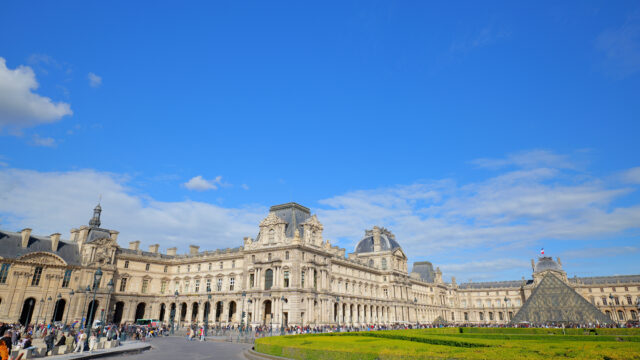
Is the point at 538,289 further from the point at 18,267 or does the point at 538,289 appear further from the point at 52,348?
the point at 18,267

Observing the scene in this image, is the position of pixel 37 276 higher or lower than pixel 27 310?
higher

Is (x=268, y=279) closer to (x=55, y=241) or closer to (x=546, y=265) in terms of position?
(x=55, y=241)

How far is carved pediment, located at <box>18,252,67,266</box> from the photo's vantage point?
5478 cm

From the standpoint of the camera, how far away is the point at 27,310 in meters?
54.1

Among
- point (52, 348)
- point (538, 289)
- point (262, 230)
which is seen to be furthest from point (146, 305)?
point (538, 289)

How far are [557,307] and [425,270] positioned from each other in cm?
5127

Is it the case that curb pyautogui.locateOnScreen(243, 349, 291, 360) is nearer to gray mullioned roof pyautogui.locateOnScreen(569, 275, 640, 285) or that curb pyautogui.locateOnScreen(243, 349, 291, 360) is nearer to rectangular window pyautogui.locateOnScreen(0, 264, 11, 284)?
rectangular window pyautogui.locateOnScreen(0, 264, 11, 284)

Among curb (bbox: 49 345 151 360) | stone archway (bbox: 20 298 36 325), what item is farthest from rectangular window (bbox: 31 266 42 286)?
curb (bbox: 49 345 151 360)

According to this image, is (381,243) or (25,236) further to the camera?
(381,243)

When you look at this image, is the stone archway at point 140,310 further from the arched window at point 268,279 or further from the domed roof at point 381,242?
the domed roof at point 381,242

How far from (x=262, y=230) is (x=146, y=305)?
27.5 metres

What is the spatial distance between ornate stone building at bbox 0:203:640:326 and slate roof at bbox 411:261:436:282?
31332 millimetres

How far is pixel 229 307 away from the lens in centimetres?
6381

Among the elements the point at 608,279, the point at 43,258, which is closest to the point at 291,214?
the point at 43,258
